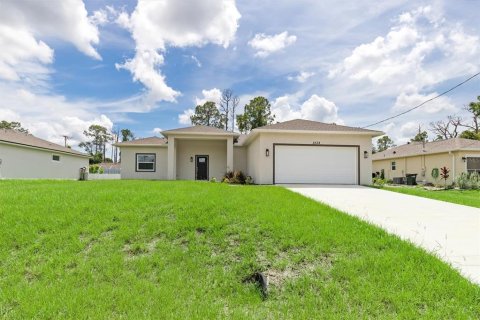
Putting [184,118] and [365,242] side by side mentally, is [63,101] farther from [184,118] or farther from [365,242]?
[184,118]

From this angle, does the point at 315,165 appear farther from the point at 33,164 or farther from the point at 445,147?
the point at 33,164

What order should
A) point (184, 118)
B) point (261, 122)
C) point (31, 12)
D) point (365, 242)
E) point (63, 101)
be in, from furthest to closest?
point (184, 118), point (261, 122), point (63, 101), point (31, 12), point (365, 242)

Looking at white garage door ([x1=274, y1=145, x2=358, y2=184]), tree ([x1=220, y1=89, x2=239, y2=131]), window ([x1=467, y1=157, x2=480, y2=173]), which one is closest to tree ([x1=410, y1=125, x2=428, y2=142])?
window ([x1=467, y1=157, x2=480, y2=173])

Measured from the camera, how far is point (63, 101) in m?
18.4

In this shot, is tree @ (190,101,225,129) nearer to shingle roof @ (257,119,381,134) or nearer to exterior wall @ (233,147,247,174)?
exterior wall @ (233,147,247,174)

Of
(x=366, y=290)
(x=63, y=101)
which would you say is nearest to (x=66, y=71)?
(x=63, y=101)

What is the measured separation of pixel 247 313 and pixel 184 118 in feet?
128

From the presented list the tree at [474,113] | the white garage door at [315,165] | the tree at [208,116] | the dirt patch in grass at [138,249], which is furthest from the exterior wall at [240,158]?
the tree at [474,113]

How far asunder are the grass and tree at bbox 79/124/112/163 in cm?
6024

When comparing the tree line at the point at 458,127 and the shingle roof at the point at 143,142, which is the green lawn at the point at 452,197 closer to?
the shingle roof at the point at 143,142

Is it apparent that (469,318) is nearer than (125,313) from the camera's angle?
Yes

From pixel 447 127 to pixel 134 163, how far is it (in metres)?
42.2

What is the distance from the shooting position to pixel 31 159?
750 inches

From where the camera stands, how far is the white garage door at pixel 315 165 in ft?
49.3
